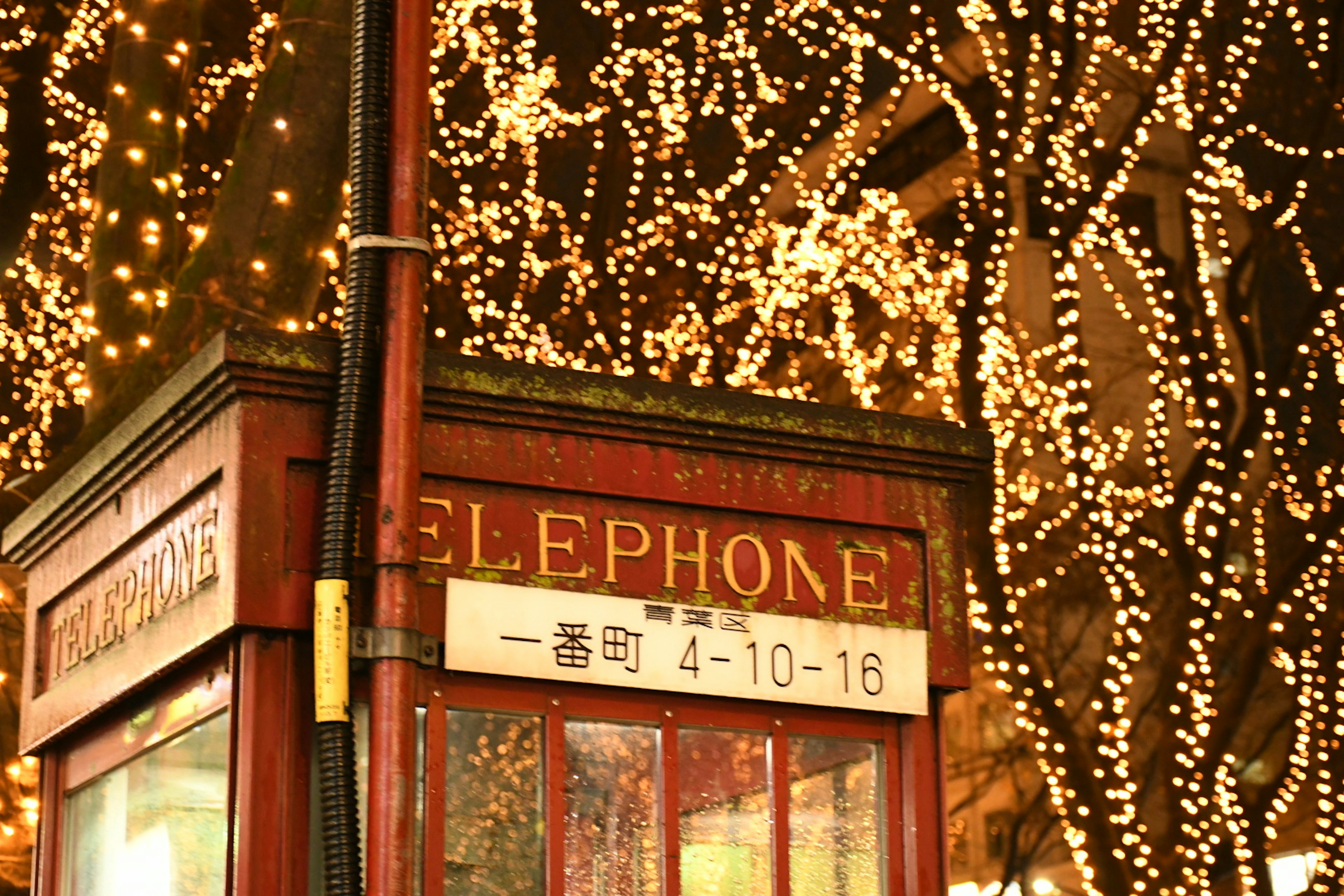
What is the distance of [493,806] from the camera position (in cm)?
445

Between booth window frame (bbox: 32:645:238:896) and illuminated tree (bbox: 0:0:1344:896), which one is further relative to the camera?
illuminated tree (bbox: 0:0:1344:896)

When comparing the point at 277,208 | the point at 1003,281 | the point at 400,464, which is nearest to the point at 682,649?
the point at 400,464

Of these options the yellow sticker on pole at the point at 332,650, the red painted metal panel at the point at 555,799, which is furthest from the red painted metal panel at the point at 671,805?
the yellow sticker on pole at the point at 332,650

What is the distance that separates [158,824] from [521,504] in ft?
3.80

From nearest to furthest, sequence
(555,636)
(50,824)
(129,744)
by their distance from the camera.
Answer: (555,636), (129,744), (50,824)

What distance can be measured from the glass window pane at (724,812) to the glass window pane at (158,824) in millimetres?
1020

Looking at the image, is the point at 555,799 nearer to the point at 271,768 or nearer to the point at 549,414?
the point at 271,768

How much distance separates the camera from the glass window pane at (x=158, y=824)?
14.7 ft

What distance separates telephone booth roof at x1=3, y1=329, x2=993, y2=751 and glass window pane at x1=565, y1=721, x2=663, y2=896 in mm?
334

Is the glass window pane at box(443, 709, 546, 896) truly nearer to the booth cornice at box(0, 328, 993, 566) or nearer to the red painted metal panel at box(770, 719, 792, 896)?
the red painted metal panel at box(770, 719, 792, 896)

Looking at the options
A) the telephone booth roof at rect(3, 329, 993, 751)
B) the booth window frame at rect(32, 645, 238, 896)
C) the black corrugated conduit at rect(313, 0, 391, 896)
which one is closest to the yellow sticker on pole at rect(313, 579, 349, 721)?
the black corrugated conduit at rect(313, 0, 391, 896)

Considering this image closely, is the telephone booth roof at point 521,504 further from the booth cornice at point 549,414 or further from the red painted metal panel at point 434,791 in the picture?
the red painted metal panel at point 434,791

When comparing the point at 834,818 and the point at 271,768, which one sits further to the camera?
Result: the point at 834,818

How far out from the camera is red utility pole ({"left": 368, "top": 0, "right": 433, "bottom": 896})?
412cm
